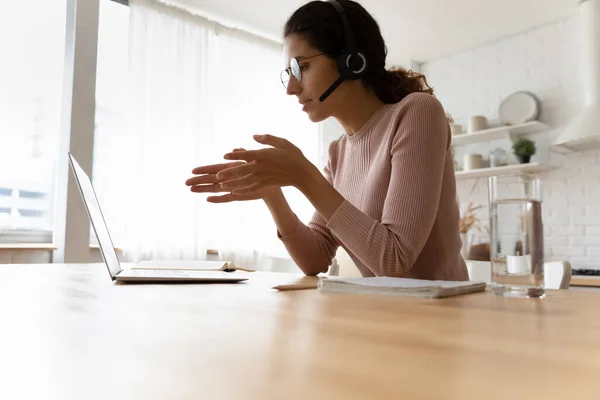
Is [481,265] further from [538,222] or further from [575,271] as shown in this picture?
[575,271]

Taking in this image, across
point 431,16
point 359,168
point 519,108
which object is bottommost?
point 359,168

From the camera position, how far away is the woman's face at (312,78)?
1.38 metres

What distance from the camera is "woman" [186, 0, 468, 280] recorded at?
952 millimetres

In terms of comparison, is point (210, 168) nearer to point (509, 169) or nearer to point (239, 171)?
point (239, 171)

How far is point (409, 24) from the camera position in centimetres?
383

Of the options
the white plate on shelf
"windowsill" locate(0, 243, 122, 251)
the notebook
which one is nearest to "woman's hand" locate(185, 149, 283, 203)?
the notebook

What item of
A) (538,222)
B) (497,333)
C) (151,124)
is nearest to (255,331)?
(497,333)

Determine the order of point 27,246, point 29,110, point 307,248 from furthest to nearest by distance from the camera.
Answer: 1. point 29,110
2. point 27,246
3. point 307,248

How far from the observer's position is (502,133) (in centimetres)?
385

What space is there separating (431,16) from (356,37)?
2609 millimetres

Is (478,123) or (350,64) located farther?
(478,123)

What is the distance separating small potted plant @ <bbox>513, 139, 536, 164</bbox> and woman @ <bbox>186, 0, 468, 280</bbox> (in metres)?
2.52

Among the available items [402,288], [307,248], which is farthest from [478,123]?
[402,288]

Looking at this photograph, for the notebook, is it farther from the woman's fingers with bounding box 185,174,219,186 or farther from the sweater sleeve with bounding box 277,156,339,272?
the sweater sleeve with bounding box 277,156,339,272
